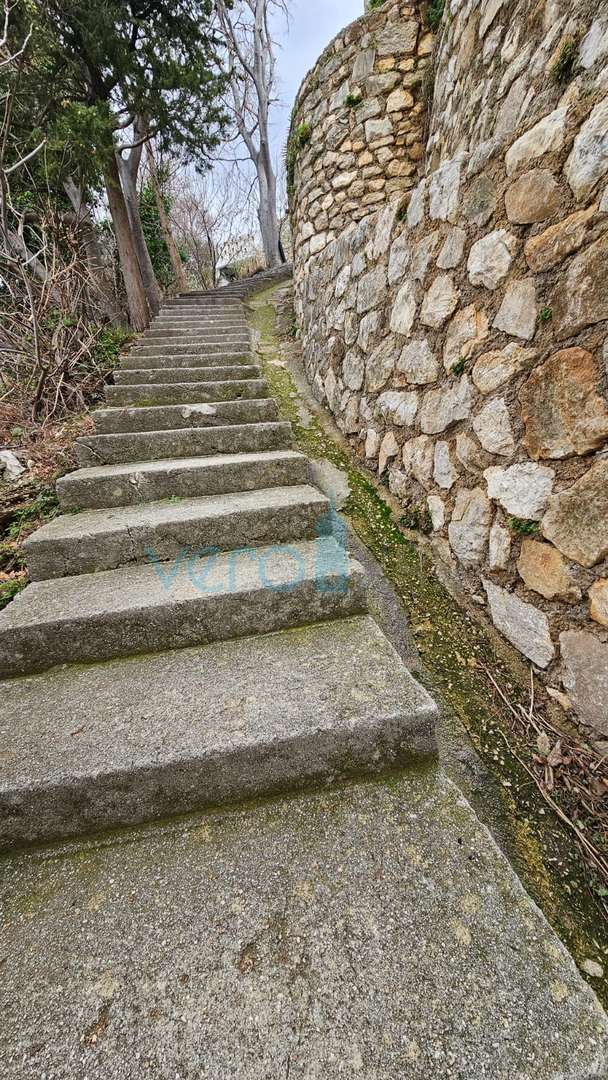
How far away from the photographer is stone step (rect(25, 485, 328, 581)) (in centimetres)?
157

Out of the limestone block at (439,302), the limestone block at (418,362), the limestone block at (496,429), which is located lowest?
the limestone block at (496,429)

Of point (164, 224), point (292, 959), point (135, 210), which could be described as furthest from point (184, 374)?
point (164, 224)

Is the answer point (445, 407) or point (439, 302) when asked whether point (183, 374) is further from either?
point (445, 407)


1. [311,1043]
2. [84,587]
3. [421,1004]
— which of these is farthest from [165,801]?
[84,587]

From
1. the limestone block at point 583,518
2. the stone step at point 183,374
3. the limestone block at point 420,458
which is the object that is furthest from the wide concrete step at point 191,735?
the stone step at point 183,374

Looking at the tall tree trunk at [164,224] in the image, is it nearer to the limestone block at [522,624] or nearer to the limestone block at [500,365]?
the limestone block at [500,365]

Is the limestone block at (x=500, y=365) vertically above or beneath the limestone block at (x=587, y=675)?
above

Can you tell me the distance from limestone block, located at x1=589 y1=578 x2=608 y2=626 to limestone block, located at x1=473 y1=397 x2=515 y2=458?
488 mm

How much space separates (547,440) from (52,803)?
1.66m

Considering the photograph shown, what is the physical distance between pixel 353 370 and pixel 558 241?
1379 millimetres

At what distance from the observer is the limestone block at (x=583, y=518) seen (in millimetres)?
1067

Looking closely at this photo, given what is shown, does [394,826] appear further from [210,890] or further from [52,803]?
[52,803]

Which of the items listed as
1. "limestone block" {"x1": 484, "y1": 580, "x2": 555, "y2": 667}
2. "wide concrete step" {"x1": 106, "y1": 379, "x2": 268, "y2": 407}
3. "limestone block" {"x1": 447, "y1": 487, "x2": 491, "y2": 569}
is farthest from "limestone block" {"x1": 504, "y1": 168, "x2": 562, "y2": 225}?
"wide concrete step" {"x1": 106, "y1": 379, "x2": 268, "y2": 407}

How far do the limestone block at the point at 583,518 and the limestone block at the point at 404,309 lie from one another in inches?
44.9
